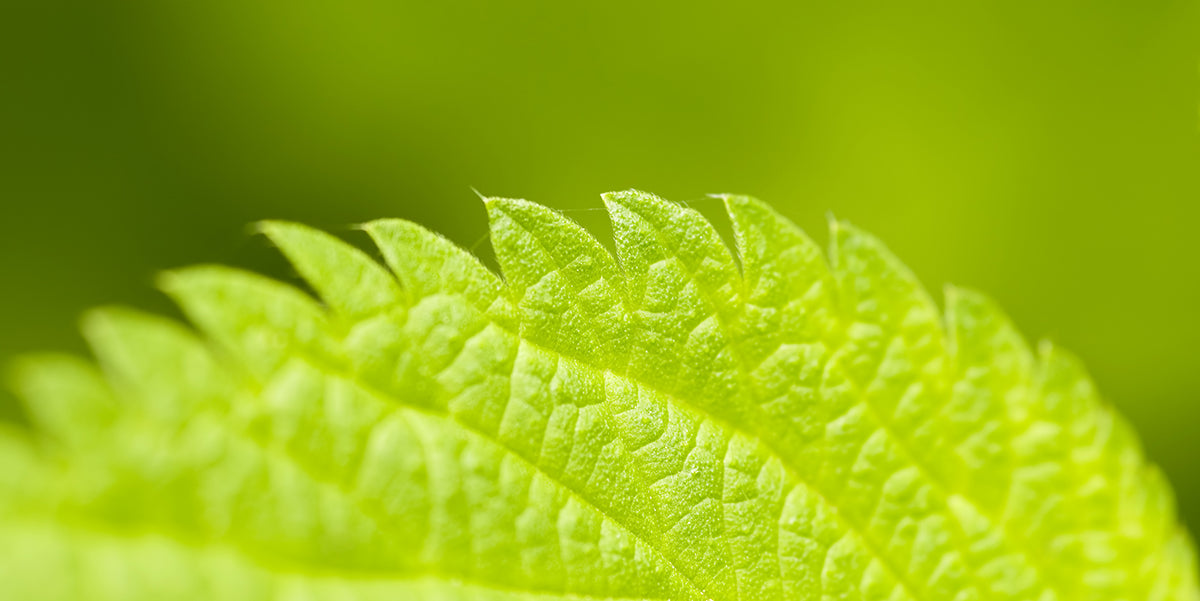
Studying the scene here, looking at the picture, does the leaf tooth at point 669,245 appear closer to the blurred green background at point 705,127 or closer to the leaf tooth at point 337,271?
the leaf tooth at point 337,271

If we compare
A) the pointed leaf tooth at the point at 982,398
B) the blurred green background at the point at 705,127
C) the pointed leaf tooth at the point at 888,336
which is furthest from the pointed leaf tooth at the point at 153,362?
the blurred green background at the point at 705,127

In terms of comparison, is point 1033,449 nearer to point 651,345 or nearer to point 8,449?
point 651,345

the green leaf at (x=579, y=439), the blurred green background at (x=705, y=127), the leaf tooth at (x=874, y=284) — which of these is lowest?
the green leaf at (x=579, y=439)

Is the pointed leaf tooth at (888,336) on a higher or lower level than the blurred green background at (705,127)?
lower

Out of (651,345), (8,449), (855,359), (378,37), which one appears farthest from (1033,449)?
(378,37)

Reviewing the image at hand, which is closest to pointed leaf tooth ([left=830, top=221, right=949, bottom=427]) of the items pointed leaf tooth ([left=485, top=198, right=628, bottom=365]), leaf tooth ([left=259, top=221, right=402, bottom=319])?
pointed leaf tooth ([left=485, top=198, right=628, bottom=365])

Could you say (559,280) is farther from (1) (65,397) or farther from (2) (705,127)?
(2) (705,127)
